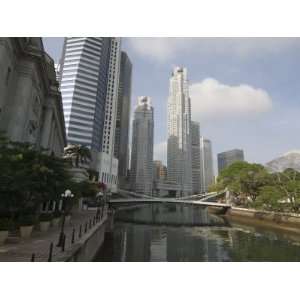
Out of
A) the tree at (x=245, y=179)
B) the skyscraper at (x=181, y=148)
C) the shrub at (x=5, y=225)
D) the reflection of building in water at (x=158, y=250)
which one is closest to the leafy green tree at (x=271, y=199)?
the tree at (x=245, y=179)

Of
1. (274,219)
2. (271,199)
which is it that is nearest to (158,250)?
(271,199)

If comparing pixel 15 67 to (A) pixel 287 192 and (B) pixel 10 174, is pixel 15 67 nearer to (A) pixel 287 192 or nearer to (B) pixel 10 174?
(B) pixel 10 174

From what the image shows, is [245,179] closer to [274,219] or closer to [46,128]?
[274,219]

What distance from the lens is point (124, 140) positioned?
170 meters

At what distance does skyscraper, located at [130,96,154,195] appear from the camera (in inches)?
6703

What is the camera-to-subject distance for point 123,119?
171 metres

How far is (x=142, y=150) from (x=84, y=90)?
92.1 meters

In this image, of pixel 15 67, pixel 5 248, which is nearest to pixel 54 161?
pixel 5 248

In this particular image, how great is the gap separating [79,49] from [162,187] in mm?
109675

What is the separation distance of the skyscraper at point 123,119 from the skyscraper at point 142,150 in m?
9.11

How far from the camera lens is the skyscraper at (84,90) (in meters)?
90.1

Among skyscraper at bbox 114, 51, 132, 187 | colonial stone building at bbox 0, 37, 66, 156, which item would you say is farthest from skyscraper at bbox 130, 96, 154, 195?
colonial stone building at bbox 0, 37, 66, 156

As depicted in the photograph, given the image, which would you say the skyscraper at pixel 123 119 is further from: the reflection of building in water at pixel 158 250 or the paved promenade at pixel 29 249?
the paved promenade at pixel 29 249

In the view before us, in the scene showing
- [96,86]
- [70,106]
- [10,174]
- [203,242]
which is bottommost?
[203,242]
